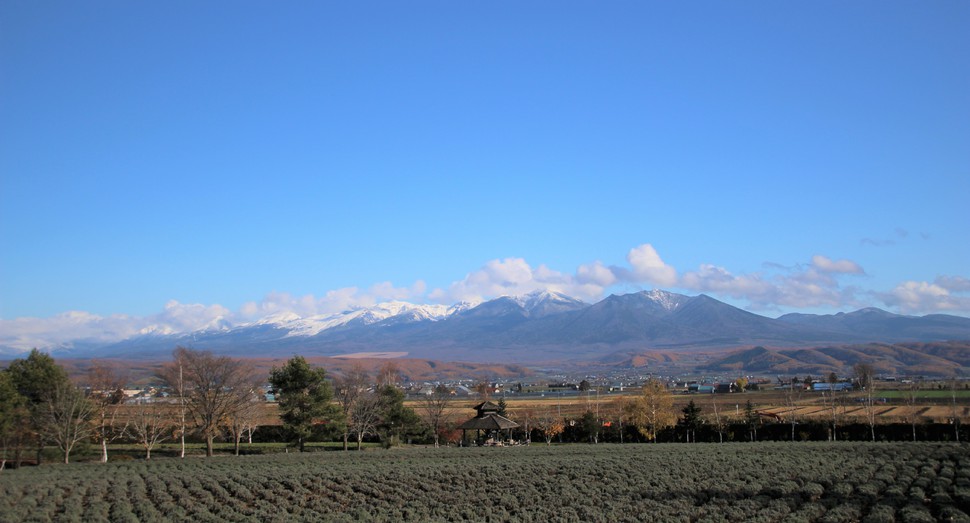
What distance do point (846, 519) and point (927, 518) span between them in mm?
2010

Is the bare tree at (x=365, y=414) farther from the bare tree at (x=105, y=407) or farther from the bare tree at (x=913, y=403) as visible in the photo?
the bare tree at (x=913, y=403)

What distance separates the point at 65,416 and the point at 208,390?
9.14 metres

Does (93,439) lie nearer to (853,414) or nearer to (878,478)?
(878,478)

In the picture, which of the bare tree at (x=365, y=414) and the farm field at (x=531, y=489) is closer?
the farm field at (x=531, y=489)

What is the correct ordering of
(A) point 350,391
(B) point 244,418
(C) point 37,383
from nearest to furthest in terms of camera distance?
(C) point 37,383 < (B) point 244,418 < (A) point 350,391

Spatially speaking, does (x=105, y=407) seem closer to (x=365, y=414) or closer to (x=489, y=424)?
(x=365, y=414)

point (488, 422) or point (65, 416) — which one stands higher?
point (65, 416)

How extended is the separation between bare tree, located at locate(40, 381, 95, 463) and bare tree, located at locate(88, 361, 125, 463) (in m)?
1.81

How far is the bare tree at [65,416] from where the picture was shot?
1825 inches

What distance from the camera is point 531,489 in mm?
27891

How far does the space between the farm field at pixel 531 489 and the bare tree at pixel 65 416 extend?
6.21 metres

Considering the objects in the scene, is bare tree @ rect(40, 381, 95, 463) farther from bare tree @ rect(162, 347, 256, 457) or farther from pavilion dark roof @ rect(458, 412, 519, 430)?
pavilion dark roof @ rect(458, 412, 519, 430)

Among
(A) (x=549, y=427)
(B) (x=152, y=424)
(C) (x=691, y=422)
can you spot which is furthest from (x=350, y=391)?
(C) (x=691, y=422)

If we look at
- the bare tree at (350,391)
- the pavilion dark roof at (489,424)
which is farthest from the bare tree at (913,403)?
the bare tree at (350,391)
